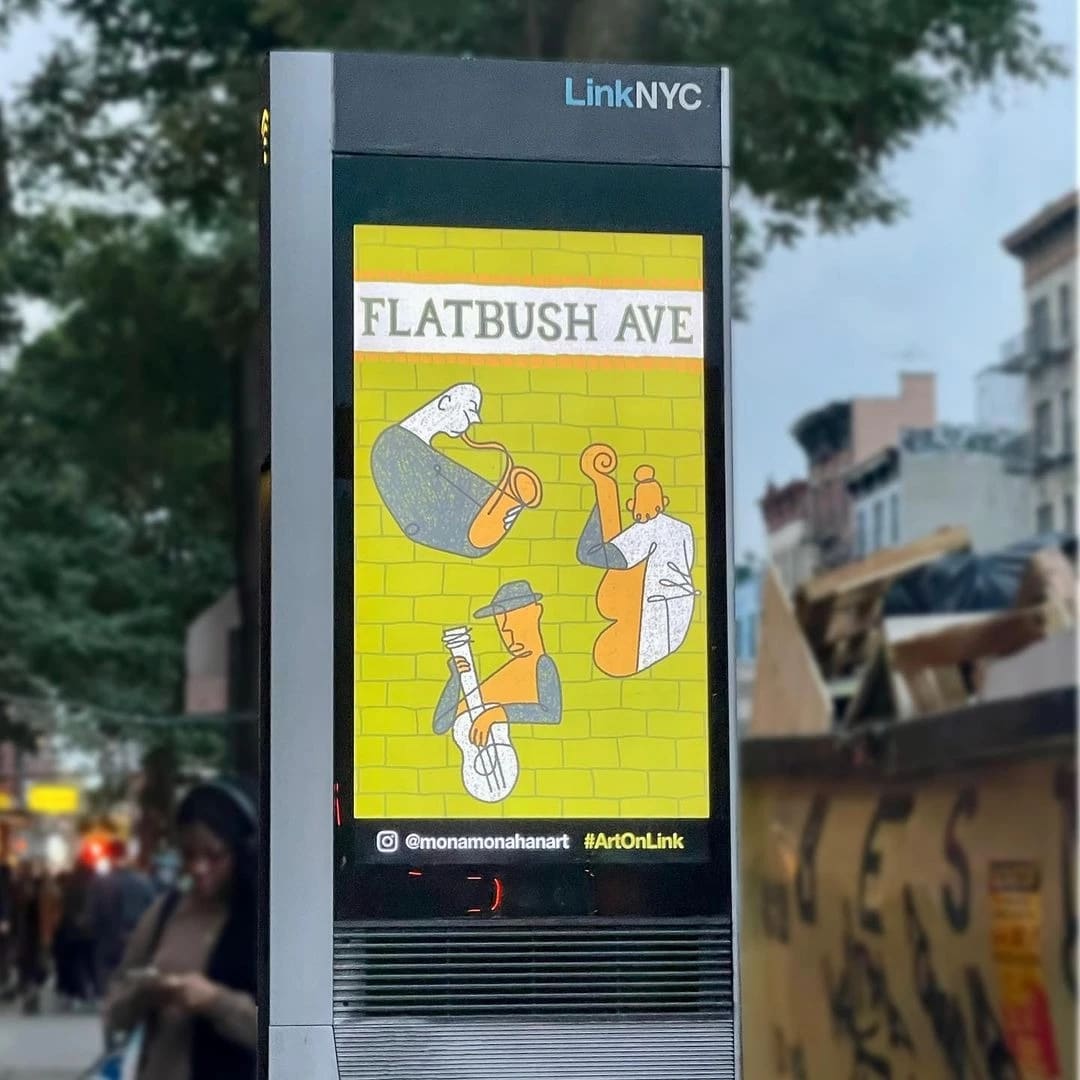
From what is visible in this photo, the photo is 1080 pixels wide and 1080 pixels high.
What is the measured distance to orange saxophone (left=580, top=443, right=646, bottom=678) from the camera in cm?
246

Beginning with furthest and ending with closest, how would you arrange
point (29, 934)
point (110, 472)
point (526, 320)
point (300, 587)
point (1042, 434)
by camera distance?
1. point (29, 934)
2. point (110, 472)
3. point (1042, 434)
4. point (526, 320)
5. point (300, 587)

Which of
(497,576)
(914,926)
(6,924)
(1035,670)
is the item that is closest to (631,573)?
(497,576)

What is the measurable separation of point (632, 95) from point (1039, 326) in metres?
6.10

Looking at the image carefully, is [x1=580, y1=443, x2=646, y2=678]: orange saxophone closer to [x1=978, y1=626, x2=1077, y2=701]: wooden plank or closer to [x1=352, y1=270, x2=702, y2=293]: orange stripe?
[x1=352, y1=270, x2=702, y2=293]: orange stripe

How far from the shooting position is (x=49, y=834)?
1331cm

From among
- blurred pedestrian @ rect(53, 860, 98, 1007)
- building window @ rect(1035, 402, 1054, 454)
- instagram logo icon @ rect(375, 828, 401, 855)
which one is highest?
building window @ rect(1035, 402, 1054, 454)

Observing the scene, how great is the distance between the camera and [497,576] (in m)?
2.44

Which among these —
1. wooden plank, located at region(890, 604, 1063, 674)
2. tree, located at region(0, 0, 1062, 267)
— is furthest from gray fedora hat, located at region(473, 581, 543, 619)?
tree, located at region(0, 0, 1062, 267)

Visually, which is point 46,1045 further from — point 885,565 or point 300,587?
point 300,587

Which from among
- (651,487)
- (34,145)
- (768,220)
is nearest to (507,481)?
(651,487)

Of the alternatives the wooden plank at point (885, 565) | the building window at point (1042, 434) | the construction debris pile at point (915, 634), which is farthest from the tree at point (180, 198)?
the construction debris pile at point (915, 634)

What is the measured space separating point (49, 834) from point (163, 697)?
118 inches

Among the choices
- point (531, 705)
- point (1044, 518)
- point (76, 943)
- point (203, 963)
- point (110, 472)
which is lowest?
point (76, 943)

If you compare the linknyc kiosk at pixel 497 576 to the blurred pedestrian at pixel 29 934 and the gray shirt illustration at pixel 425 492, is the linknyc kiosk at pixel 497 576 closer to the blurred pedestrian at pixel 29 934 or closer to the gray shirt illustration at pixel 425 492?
the gray shirt illustration at pixel 425 492
